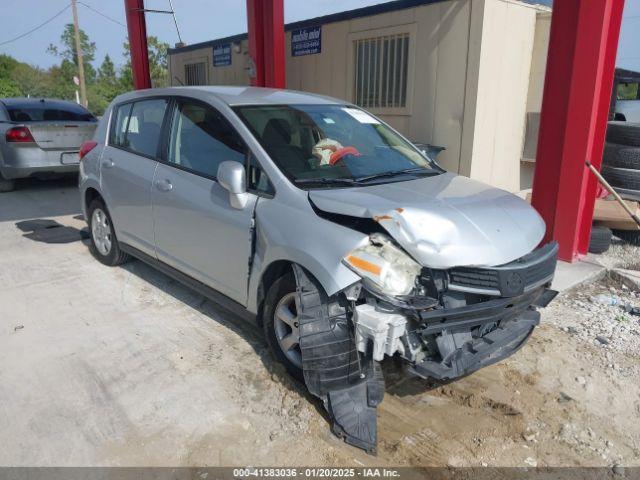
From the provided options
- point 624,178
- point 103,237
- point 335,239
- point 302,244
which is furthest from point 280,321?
point 624,178

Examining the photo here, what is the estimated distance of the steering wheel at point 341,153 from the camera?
3.69 m

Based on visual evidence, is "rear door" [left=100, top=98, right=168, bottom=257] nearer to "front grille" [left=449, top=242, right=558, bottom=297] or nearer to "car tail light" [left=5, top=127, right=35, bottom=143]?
"front grille" [left=449, top=242, right=558, bottom=297]

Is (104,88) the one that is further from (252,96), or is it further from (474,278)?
(474,278)

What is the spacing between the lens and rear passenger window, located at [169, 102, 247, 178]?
3752mm

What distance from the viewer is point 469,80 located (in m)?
7.60

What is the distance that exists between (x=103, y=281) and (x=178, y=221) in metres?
1.57

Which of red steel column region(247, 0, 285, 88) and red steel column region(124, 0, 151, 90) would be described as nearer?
red steel column region(247, 0, 285, 88)

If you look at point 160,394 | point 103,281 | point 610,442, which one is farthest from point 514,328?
point 103,281

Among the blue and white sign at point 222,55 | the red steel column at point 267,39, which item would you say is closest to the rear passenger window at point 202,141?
the red steel column at point 267,39

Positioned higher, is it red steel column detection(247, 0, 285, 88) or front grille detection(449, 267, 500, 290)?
Answer: red steel column detection(247, 0, 285, 88)

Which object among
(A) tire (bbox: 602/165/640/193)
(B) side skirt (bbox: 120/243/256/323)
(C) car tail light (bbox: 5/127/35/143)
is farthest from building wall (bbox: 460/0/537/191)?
(C) car tail light (bbox: 5/127/35/143)

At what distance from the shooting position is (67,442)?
2832 mm

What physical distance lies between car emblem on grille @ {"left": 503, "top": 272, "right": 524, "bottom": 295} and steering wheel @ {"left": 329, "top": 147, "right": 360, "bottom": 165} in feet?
4.66

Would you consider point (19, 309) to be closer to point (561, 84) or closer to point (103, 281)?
point (103, 281)
